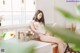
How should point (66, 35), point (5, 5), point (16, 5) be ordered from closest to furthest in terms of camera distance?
point (66, 35), point (5, 5), point (16, 5)

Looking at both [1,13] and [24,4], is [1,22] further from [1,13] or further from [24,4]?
[24,4]

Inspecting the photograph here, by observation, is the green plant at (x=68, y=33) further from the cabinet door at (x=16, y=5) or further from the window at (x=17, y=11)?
the cabinet door at (x=16, y=5)

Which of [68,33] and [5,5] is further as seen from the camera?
[5,5]

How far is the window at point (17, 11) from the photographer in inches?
110

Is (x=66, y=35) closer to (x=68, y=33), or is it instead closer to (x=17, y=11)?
(x=68, y=33)

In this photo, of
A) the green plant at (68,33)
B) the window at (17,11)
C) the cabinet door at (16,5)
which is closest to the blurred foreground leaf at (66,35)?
the green plant at (68,33)

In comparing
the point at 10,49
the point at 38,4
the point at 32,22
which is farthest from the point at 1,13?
the point at 10,49

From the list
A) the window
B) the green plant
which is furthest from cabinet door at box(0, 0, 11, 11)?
the green plant

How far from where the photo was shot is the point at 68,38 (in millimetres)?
87

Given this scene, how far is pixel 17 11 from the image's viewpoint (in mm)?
3027

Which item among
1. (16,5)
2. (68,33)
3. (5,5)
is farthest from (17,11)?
(68,33)

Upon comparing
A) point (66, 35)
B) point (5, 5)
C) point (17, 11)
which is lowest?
point (17, 11)

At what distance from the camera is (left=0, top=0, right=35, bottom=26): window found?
281 centimetres

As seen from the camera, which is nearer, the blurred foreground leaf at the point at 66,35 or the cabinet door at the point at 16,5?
the blurred foreground leaf at the point at 66,35
